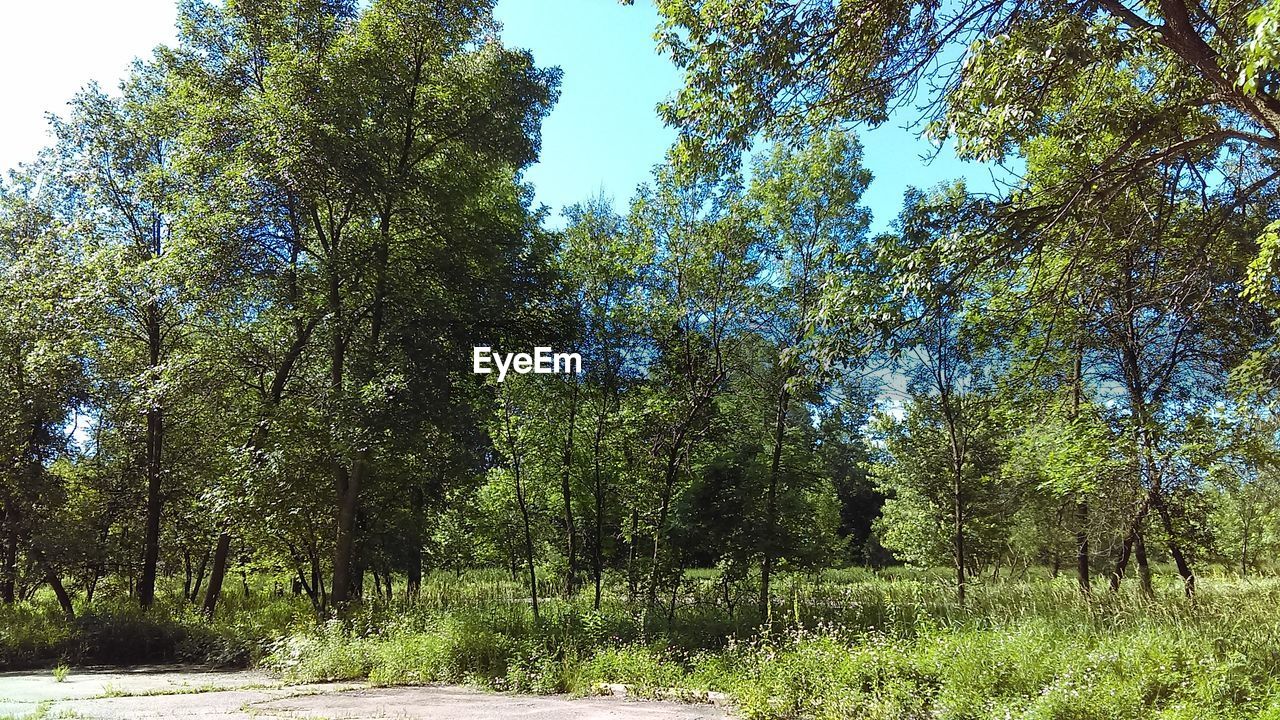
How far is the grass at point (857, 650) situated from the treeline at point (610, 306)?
1599mm

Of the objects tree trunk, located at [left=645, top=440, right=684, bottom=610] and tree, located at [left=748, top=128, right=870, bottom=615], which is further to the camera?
tree, located at [left=748, top=128, right=870, bottom=615]

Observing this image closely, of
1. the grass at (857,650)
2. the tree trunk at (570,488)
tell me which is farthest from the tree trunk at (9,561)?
the tree trunk at (570,488)

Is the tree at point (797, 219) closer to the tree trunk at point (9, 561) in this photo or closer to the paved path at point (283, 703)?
the paved path at point (283, 703)

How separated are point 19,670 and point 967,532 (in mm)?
24557

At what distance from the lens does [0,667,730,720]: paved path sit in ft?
22.3

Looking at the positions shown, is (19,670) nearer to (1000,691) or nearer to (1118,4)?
(1000,691)

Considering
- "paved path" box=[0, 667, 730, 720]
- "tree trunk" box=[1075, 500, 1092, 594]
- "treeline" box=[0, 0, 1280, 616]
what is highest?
"treeline" box=[0, 0, 1280, 616]

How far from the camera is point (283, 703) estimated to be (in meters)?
7.66

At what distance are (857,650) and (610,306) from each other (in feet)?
32.8

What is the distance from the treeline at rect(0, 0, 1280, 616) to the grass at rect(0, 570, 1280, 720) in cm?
160

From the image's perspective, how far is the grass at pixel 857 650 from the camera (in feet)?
17.1

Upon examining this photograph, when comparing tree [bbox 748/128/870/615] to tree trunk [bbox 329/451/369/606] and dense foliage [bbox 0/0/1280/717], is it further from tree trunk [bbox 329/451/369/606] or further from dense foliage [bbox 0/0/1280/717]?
tree trunk [bbox 329/451/369/606]

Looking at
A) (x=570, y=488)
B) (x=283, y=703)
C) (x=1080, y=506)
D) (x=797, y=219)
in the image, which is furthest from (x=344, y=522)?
(x=1080, y=506)

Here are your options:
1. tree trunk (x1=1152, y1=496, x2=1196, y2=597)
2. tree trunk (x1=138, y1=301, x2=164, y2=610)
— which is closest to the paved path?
tree trunk (x1=138, y1=301, x2=164, y2=610)
